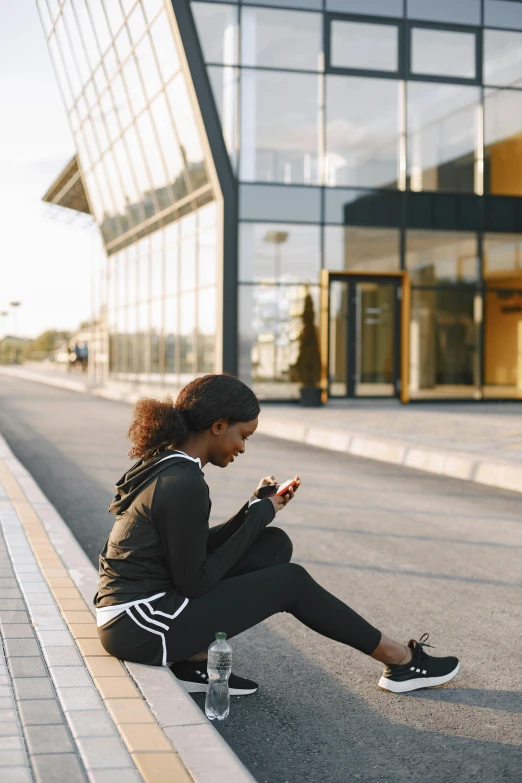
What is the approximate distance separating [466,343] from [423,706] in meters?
20.9

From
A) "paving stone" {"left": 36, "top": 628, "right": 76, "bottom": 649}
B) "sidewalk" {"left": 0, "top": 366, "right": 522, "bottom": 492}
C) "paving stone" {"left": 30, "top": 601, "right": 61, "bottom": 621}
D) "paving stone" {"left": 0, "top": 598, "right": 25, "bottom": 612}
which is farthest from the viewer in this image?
"sidewalk" {"left": 0, "top": 366, "right": 522, "bottom": 492}

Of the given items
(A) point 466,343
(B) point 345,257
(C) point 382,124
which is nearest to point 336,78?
(C) point 382,124

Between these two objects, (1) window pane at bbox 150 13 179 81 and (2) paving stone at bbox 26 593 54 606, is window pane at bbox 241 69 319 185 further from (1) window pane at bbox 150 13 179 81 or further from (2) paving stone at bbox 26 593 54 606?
(2) paving stone at bbox 26 593 54 606

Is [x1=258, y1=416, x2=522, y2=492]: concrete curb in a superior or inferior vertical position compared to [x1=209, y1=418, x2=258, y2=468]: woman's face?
inferior

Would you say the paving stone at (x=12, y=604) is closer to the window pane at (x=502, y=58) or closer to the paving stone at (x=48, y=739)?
the paving stone at (x=48, y=739)

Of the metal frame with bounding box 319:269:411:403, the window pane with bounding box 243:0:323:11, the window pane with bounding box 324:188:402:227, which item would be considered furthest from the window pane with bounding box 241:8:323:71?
the metal frame with bounding box 319:269:411:403

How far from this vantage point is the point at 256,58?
2270 centimetres

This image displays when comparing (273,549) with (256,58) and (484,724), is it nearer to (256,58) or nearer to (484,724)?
(484,724)

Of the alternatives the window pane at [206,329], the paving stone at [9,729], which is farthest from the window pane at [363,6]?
the paving stone at [9,729]

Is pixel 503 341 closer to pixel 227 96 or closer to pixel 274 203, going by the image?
pixel 274 203

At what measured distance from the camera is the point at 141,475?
375 cm

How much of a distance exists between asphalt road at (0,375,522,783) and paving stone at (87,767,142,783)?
573 mm

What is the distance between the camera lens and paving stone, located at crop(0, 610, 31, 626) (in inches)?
175

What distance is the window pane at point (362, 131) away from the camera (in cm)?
2334
